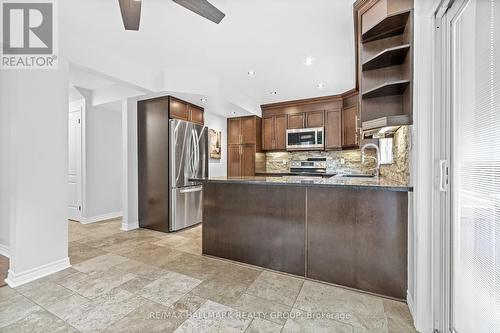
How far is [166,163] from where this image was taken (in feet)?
12.3

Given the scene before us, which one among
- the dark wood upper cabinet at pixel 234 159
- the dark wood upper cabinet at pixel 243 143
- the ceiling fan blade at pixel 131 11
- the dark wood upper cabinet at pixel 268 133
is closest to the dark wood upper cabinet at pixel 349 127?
the dark wood upper cabinet at pixel 268 133

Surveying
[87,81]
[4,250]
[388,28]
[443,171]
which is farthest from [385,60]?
[4,250]

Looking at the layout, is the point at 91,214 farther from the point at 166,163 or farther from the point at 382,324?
the point at 382,324

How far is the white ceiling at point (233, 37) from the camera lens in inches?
86.8

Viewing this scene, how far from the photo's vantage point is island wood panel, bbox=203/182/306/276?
225 cm

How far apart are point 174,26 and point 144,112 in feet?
6.30

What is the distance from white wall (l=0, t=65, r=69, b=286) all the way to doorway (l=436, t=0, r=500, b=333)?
3239 millimetres

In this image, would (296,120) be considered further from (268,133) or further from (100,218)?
(100,218)

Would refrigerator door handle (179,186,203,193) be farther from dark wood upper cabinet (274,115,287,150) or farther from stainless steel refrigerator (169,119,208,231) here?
dark wood upper cabinet (274,115,287,150)

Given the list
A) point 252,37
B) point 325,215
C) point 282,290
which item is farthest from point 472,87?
point 252,37

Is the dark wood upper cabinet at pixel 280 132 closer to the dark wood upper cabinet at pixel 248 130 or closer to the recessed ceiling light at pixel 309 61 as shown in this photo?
the dark wood upper cabinet at pixel 248 130

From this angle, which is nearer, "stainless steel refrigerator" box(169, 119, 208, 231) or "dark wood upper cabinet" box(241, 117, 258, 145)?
"stainless steel refrigerator" box(169, 119, 208, 231)

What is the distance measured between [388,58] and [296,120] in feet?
10.8

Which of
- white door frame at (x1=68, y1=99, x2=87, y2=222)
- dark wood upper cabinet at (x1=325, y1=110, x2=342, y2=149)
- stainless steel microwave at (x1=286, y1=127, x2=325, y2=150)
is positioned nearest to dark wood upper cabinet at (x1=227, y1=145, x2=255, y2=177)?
stainless steel microwave at (x1=286, y1=127, x2=325, y2=150)
